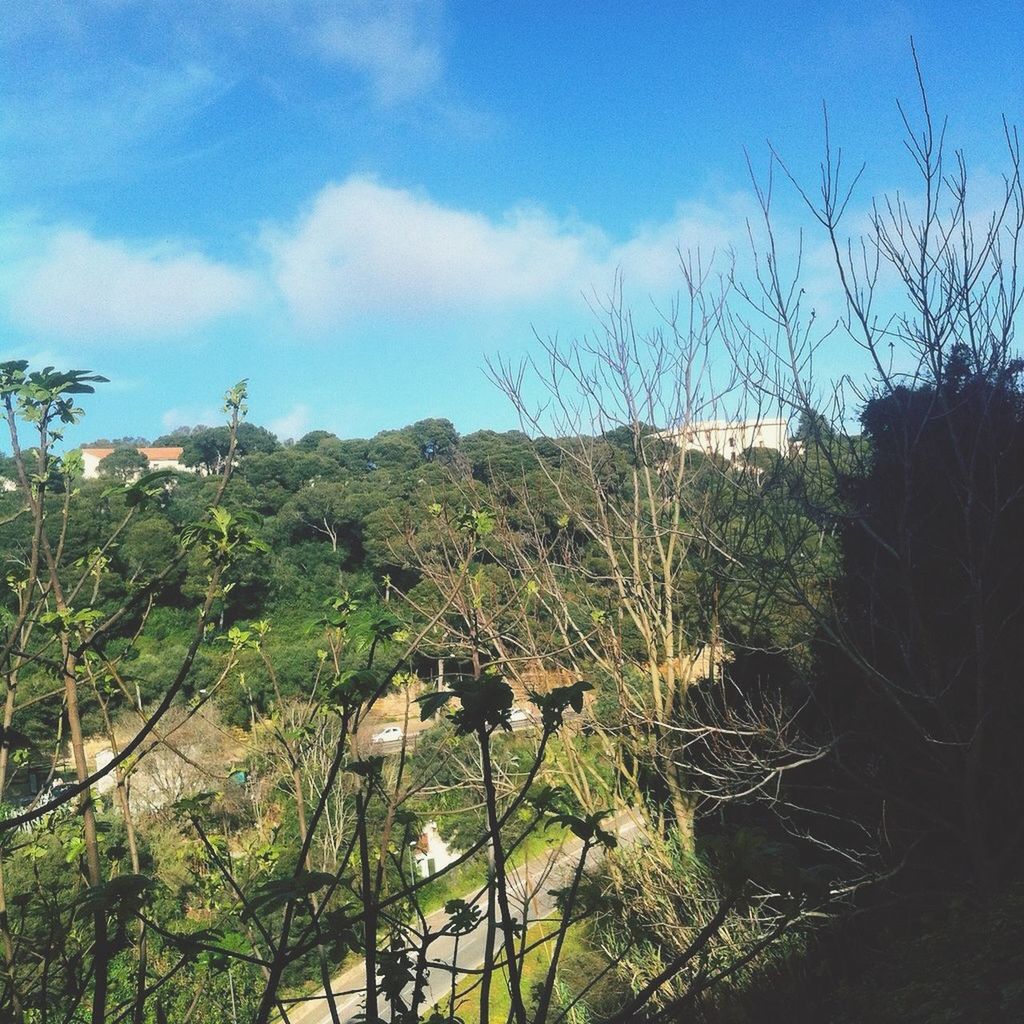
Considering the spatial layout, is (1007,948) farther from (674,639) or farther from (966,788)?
(674,639)

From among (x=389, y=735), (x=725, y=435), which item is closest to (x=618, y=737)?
(x=725, y=435)

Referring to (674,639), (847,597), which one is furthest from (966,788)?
(674,639)

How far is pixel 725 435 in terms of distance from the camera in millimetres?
7438

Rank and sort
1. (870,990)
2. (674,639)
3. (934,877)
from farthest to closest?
(674,639)
(934,877)
(870,990)

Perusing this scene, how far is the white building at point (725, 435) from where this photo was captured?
653cm

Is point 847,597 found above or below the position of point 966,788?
above

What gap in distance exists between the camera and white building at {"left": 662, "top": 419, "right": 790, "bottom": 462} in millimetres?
6527

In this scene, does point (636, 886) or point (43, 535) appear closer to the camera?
point (43, 535)

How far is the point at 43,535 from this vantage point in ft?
6.81

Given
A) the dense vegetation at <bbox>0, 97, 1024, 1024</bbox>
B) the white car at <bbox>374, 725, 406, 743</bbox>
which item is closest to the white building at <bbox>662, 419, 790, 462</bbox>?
the dense vegetation at <bbox>0, 97, 1024, 1024</bbox>

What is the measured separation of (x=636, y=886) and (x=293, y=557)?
17.1 meters

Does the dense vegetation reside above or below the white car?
above

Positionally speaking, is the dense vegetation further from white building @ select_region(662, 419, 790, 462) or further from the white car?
the white car

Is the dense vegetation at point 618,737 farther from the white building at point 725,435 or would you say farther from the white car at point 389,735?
the white car at point 389,735
